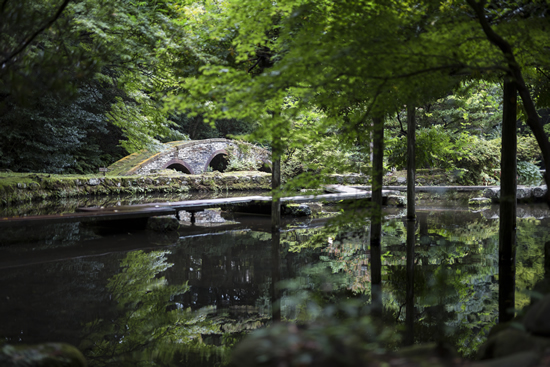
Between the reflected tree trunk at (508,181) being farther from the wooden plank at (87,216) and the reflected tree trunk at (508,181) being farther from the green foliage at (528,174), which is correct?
the green foliage at (528,174)

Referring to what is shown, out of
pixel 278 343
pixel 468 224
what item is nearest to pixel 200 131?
pixel 468 224

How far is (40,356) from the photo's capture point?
88.9 inches

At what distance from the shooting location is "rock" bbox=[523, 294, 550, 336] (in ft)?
7.39

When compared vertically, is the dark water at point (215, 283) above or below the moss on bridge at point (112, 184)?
below

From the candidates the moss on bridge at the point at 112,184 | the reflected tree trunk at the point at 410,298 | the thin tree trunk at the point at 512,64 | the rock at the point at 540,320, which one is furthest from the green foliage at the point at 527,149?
the rock at the point at 540,320

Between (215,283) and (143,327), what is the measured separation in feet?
5.26

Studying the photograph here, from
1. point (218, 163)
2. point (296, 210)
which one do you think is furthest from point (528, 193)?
point (218, 163)

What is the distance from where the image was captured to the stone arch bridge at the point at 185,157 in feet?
70.2

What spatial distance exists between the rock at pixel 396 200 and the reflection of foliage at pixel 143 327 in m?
12.0

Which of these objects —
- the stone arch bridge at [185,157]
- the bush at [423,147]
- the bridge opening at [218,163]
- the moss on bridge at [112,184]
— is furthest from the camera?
the bridge opening at [218,163]

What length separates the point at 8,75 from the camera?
9.95 ft

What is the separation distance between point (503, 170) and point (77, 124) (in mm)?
19124

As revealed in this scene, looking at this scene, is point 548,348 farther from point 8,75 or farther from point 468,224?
point 468,224

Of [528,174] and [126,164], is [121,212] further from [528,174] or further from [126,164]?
[528,174]
